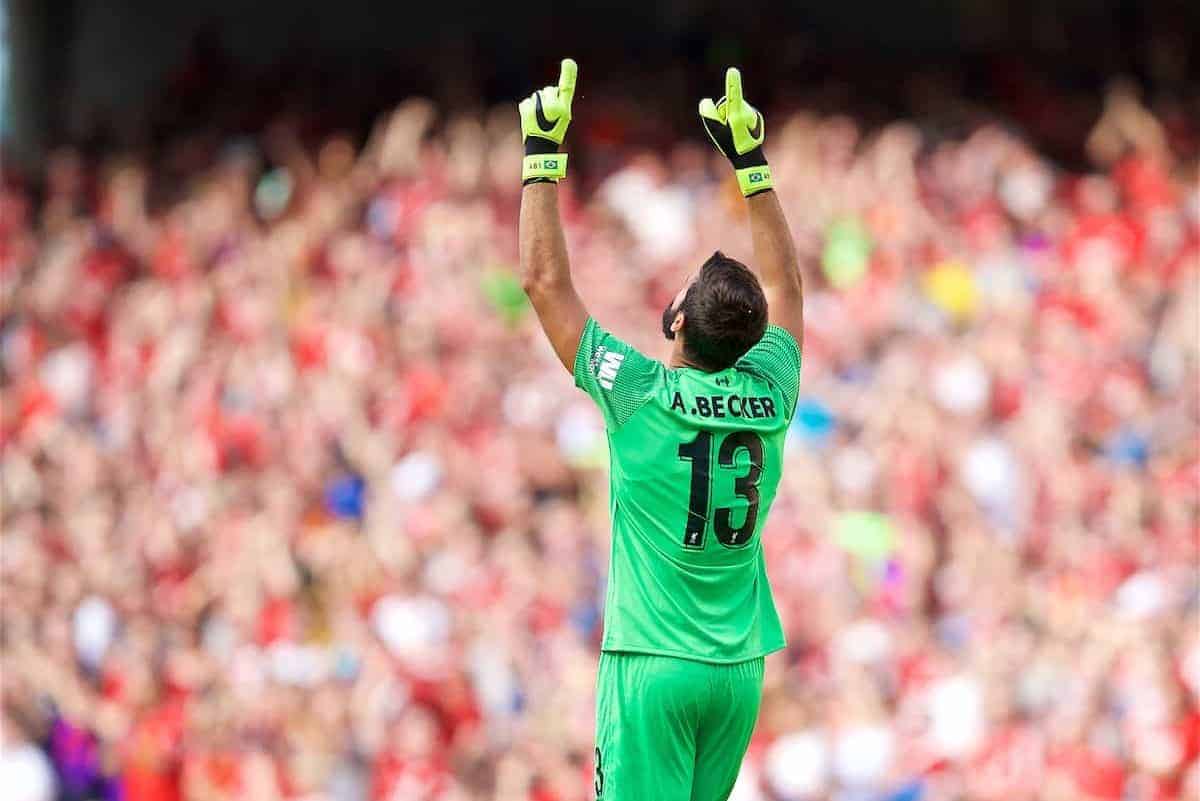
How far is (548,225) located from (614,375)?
363 mm

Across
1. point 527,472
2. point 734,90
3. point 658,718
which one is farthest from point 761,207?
point 527,472

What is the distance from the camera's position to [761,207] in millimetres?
4508

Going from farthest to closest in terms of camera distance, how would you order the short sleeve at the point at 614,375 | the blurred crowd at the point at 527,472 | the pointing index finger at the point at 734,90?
the blurred crowd at the point at 527,472 → the pointing index finger at the point at 734,90 → the short sleeve at the point at 614,375

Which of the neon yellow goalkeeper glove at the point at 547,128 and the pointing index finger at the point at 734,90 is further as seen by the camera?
the pointing index finger at the point at 734,90

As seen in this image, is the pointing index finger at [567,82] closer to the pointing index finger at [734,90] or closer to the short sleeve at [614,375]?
the pointing index finger at [734,90]

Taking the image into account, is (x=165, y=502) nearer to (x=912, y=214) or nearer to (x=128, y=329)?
(x=128, y=329)

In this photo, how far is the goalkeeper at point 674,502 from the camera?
4137 millimetres

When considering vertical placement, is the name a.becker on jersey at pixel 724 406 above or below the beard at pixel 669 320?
below

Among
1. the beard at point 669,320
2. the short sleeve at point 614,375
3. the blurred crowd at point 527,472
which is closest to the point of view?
the short sleeve at point 614,375

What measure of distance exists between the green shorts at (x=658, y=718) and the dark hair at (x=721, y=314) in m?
0.68

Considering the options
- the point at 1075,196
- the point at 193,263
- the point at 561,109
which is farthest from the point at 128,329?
the point at 561,109

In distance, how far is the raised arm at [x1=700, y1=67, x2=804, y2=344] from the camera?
4.48m

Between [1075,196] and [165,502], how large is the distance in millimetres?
6490

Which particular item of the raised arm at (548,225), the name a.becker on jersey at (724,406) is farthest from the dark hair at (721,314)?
the raised arm at (548,225)
